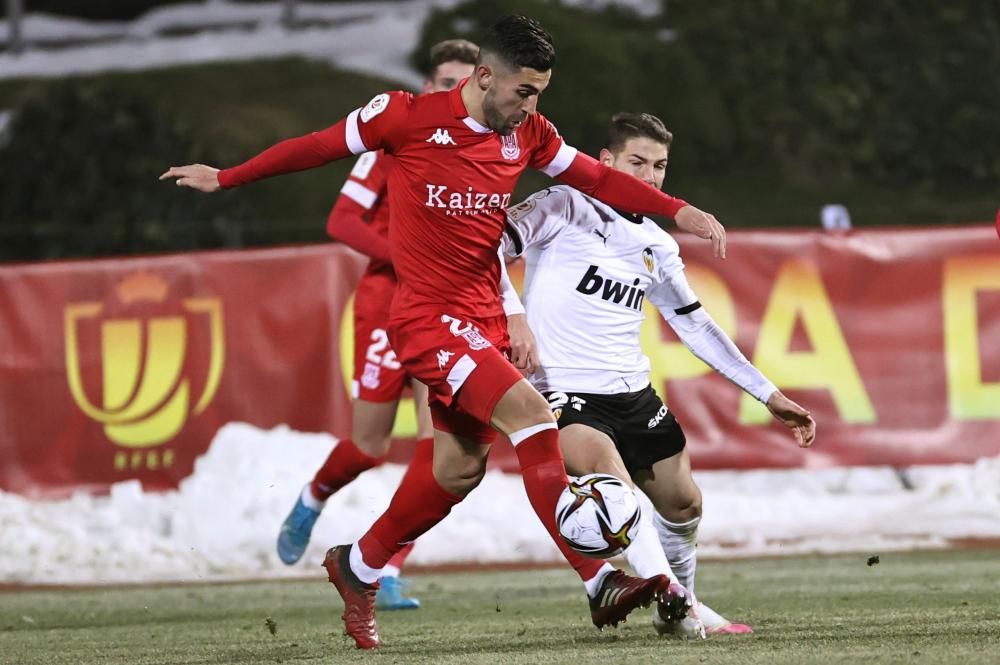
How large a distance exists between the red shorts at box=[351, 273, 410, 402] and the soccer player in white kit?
158 centimetres

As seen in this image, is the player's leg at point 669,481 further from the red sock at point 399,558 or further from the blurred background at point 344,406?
the blurred background at point 344,406

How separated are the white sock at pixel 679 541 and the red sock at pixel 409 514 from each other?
3.28ft

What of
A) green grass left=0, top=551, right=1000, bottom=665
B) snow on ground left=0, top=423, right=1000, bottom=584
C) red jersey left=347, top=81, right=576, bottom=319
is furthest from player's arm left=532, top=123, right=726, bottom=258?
snow on ground left=0, top=423, right=1000, bottom=584

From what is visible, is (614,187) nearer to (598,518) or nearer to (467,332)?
(467,332)

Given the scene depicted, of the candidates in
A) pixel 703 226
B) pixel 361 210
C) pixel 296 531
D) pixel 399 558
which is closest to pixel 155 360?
pixel 296 531

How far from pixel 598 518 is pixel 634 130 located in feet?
6.01

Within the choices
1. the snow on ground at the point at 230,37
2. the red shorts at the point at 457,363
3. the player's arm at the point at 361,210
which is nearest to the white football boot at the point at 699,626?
the red shorts at the point at 457,363

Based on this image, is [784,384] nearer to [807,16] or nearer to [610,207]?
[610,207]

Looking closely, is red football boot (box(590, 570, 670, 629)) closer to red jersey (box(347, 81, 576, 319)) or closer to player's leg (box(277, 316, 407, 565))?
red jersey (box(347, 81, 576, 319))

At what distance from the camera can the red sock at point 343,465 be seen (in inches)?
324

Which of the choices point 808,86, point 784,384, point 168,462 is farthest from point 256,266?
point 808,86

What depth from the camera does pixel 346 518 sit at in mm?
10156

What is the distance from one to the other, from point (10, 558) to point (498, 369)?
5107 millimetres

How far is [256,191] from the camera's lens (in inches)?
852
